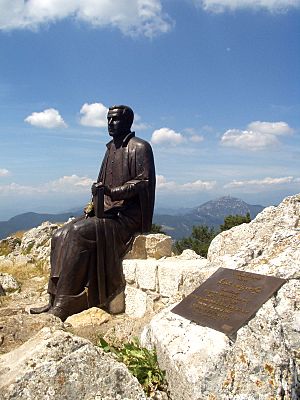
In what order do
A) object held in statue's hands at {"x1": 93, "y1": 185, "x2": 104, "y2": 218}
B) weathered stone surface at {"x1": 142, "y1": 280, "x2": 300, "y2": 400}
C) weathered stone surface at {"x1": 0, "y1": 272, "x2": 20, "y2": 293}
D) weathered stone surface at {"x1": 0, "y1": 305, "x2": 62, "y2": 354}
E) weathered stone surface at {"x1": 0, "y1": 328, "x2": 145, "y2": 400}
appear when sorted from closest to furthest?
weathered stone surface at {"x1": 0, "y1": 328, "x2": 145, "y2": 400} < weathered stone surface at {"x1": 142, "y1": 280, "x2": 300, "y2": 400} < weathered stone surface at {"x1": 0, "y1": 305, "x2": 62, "y2": 354} < object held in statue's hands at {"x1": 93, "y1": 185, "x2": 104, "y2": 218} < weathered stone surface at {"x1": 0, "y1": 272, "x2": 20, "y2": 293}

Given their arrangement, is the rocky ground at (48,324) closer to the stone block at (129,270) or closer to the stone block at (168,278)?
the stone block at (168,278)

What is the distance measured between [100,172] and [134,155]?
1.03 m

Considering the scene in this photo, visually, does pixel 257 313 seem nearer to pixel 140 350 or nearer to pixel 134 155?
pixel 140 350

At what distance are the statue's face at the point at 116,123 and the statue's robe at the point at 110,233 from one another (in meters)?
0.18

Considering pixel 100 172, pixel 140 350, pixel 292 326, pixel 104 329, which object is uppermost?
pixel 100 172

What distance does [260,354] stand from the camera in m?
3.22

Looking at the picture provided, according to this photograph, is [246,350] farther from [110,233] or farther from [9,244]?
[9,244]

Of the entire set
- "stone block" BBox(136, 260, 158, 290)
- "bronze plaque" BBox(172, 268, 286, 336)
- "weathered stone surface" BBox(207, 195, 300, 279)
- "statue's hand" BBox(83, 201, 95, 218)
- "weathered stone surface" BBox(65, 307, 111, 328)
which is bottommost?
"weathered stone surface" BBox(65, 307, 111, 328)

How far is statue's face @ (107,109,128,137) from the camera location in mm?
7750

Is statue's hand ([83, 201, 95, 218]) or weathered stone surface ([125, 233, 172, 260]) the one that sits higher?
statue's hand ([83, 201, 95, 218])

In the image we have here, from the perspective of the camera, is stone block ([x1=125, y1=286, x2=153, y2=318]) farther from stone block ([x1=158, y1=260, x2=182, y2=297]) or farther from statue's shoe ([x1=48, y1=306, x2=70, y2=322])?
statue's shoe ([x1=48, y1=306, x2=70, y2=322])

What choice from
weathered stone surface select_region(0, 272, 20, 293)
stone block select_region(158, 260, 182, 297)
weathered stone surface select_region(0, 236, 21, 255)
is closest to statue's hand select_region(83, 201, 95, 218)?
stone block select_region(158, 260, 182, 297)

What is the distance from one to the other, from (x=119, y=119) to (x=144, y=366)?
5145 millimetres

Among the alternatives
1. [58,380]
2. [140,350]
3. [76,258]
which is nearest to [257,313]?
[140,350]
